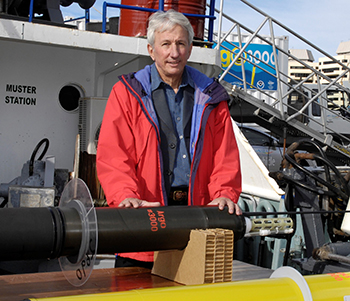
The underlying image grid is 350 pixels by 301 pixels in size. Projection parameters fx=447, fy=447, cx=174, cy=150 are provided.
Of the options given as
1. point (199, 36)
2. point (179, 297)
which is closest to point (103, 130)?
point (179, 297)

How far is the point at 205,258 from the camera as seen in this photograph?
185 cm

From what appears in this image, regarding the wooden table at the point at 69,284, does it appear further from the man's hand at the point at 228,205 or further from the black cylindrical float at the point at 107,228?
the man's hand at the point at 228,205

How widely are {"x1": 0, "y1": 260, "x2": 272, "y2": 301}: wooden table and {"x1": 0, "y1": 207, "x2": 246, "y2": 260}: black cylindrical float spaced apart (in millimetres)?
148

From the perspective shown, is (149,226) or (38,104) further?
(38,104)

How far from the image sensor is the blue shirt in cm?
240

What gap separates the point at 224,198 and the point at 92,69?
162 inches

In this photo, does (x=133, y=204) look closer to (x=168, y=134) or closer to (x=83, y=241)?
(x=83, y=241)

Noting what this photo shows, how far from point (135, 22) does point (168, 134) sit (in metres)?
3.28

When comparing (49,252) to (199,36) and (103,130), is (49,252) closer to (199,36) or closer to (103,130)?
(103,130)

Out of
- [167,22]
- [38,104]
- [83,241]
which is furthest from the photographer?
[38,104]

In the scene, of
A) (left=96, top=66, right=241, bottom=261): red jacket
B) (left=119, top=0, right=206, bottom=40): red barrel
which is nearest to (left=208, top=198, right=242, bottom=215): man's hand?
(left=96, top=66, right=241, bottom=261): red jacket

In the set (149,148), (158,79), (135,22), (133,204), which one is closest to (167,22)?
(158,79)

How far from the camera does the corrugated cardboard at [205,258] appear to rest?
185 centimetres

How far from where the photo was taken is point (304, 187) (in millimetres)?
3465
